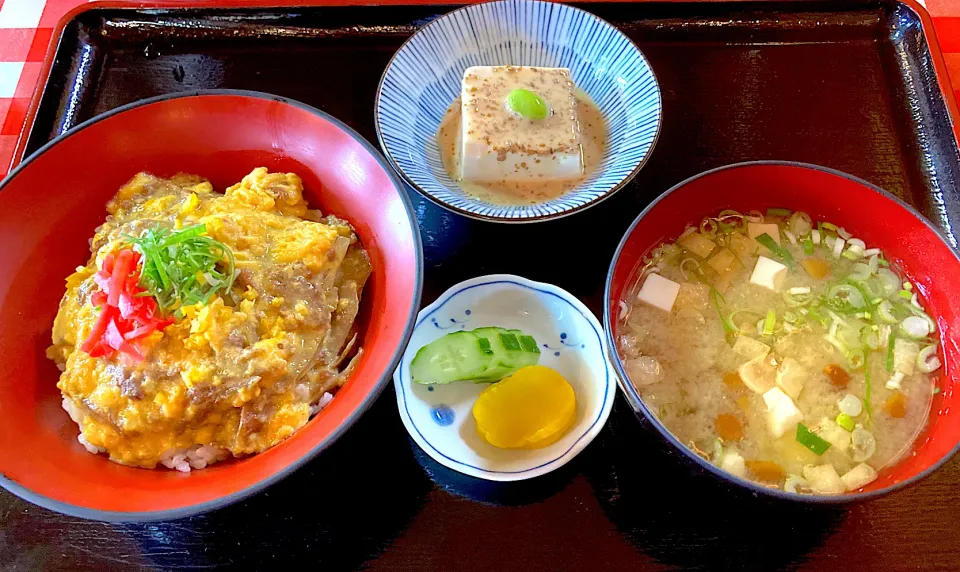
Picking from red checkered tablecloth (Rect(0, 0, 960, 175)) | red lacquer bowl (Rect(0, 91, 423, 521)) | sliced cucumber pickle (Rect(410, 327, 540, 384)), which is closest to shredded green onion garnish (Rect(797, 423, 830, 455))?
sliced cucumber pickle (Rect(410, 327, 540, 384))

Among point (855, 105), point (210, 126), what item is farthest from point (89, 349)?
point (855, 105)

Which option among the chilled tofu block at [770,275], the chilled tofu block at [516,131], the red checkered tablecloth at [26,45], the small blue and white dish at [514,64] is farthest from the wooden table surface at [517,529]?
the red checkered tablecloth at [26,45]

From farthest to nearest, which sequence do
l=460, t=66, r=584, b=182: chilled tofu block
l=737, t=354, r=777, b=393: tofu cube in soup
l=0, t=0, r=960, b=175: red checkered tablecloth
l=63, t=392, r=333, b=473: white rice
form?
l=0, t=0, r=960, b=175: red checkered tablecloth → l=460, t=66, r=584, b=182: chilled tofu block → l=737, t=354, r=777, b=393: tofu cube in soup → l=63, t=392, r=333, b=473: white rice

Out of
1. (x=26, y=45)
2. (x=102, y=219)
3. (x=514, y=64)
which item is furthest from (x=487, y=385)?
(x=26, y=45)

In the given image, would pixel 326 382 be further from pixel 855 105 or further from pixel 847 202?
pixel 855 105

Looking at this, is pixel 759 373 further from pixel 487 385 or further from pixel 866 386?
pixel 487 385

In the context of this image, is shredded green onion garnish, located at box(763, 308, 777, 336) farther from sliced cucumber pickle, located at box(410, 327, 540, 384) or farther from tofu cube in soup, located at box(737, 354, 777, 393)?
sliced cucumber pickle, located at box(410, 327, 540, 384)

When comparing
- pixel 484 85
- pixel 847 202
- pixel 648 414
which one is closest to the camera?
pixel 648 414
